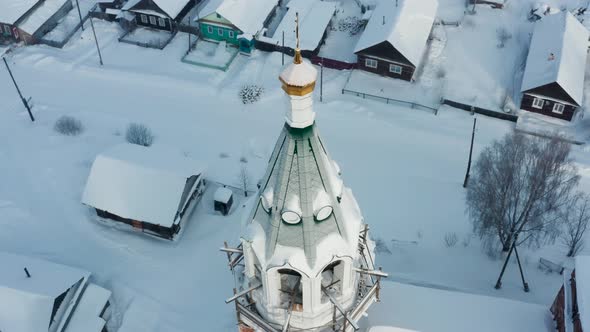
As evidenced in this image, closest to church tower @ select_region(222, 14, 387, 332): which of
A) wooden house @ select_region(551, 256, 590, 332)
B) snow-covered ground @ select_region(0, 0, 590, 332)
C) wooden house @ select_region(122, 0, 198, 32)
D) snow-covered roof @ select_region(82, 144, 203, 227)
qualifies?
snow-covered ground @ select_region(0, 0, 590, 332)

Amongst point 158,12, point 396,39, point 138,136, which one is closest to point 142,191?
point 138,136

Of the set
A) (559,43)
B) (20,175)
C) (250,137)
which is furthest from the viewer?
(559,43)

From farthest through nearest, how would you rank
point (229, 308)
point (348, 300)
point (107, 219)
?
point (107, 219) → point (229, 308) → point (348, 300)

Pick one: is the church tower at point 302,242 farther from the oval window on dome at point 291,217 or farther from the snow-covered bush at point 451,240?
the snow-covered bush at point 451,240

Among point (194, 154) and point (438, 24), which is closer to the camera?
point (194, 154)

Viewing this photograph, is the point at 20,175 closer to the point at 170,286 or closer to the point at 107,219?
the point at 107,219

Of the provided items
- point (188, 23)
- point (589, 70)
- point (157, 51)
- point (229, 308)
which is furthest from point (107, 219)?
point (589, 70)
